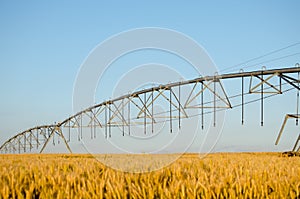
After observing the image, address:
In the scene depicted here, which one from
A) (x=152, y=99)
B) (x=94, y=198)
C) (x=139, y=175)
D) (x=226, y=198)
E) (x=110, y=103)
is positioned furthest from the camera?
(x=110, y=103)

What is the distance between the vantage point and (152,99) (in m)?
26.6

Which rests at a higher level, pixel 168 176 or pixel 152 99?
pixel 152 99

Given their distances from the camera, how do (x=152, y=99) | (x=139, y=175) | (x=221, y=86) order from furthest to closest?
1. (x=152, y=99)
2. (x=221, y=86)
3. (x=139, y=175)

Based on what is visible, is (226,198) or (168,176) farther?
(168,176)

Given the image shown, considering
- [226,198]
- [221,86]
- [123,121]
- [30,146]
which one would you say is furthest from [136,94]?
[30,146]

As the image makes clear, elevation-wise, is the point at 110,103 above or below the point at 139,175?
above

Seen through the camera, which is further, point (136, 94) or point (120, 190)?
point (136, 94)

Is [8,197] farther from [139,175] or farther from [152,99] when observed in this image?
[152,99]

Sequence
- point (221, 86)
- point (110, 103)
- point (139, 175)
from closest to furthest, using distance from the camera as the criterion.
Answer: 1. point (139, 175)
2. point (221, 86)
3. point (110, 103)

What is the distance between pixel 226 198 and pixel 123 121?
1998 cm

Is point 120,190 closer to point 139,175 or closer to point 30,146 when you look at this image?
point 139,175

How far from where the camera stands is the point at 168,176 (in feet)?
31.3

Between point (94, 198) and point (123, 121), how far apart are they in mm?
20291

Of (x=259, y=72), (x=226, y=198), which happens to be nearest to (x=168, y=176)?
(x=226, y=198)
